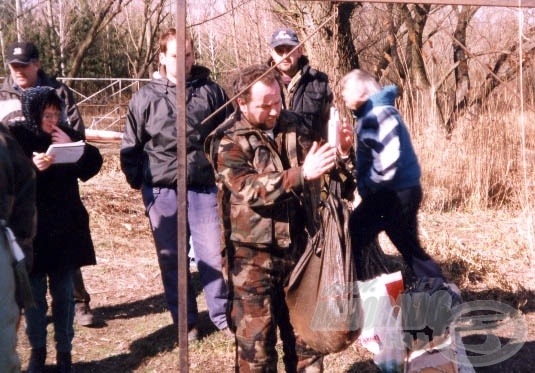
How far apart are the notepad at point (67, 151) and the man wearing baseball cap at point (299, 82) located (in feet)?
5.27

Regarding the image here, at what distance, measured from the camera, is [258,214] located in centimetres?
313

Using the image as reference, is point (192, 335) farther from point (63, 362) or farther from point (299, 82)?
point (299, 82)

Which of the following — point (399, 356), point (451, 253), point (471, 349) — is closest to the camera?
point (399, 356)

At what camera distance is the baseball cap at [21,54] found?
4387mm

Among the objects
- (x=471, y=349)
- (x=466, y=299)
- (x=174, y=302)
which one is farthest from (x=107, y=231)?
(x=471, y=349)

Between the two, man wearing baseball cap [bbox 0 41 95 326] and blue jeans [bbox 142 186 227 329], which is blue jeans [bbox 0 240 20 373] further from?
blue jeans [bbox 142 186 227 329]

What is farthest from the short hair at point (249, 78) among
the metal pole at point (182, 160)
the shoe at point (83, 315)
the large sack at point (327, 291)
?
the shoe at point (83, 315)

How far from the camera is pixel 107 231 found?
757 cm

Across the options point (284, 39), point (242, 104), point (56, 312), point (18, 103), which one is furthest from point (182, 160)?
point (284, 39)

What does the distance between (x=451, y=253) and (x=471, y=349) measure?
1.87 metres

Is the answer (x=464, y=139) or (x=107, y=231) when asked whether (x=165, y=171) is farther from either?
(x=464, y=139)

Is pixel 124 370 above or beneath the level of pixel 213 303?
beneath

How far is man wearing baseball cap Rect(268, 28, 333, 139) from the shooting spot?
193 inches
